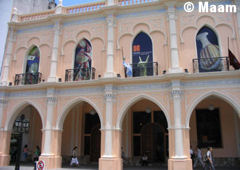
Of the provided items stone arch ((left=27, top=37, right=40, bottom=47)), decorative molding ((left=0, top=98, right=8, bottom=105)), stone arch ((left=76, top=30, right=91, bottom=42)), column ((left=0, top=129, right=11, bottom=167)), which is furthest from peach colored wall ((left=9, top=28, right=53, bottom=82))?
column ((left=0, top=129, right=11, bottom=167))

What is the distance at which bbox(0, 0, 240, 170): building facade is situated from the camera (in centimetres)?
1343

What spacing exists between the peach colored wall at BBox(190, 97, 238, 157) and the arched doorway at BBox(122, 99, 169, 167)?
180cm

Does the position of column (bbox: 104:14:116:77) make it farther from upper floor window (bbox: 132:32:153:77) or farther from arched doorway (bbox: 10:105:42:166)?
arched doorway (bbox: 10:105:42:166)

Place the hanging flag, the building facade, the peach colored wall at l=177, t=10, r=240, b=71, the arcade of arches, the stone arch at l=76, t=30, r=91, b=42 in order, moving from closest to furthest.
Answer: the hanging flag < the building facade < the peach colored wall at l=177, t=10, r=240, b=71 < the arcade of arches < the stone arch at l=76, t=30, r=91, b=42

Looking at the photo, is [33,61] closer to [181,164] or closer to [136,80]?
[136,80]

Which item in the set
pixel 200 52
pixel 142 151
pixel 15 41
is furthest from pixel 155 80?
pixel 15 41

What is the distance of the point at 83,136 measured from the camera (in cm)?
1764

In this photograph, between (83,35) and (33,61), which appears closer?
(83,35)

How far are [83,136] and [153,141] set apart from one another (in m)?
4.92

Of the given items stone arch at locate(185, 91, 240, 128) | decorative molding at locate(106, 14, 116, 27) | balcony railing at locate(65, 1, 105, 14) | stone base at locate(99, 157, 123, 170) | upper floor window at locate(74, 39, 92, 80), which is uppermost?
balcony railing at locate(65, 1, 105, 14)

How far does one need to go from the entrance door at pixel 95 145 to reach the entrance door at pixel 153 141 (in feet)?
10.3

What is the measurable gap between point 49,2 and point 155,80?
15529mm

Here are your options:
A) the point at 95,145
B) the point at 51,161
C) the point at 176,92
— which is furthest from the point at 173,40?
the point at 51,161

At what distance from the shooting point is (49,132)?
1480 centimetres
